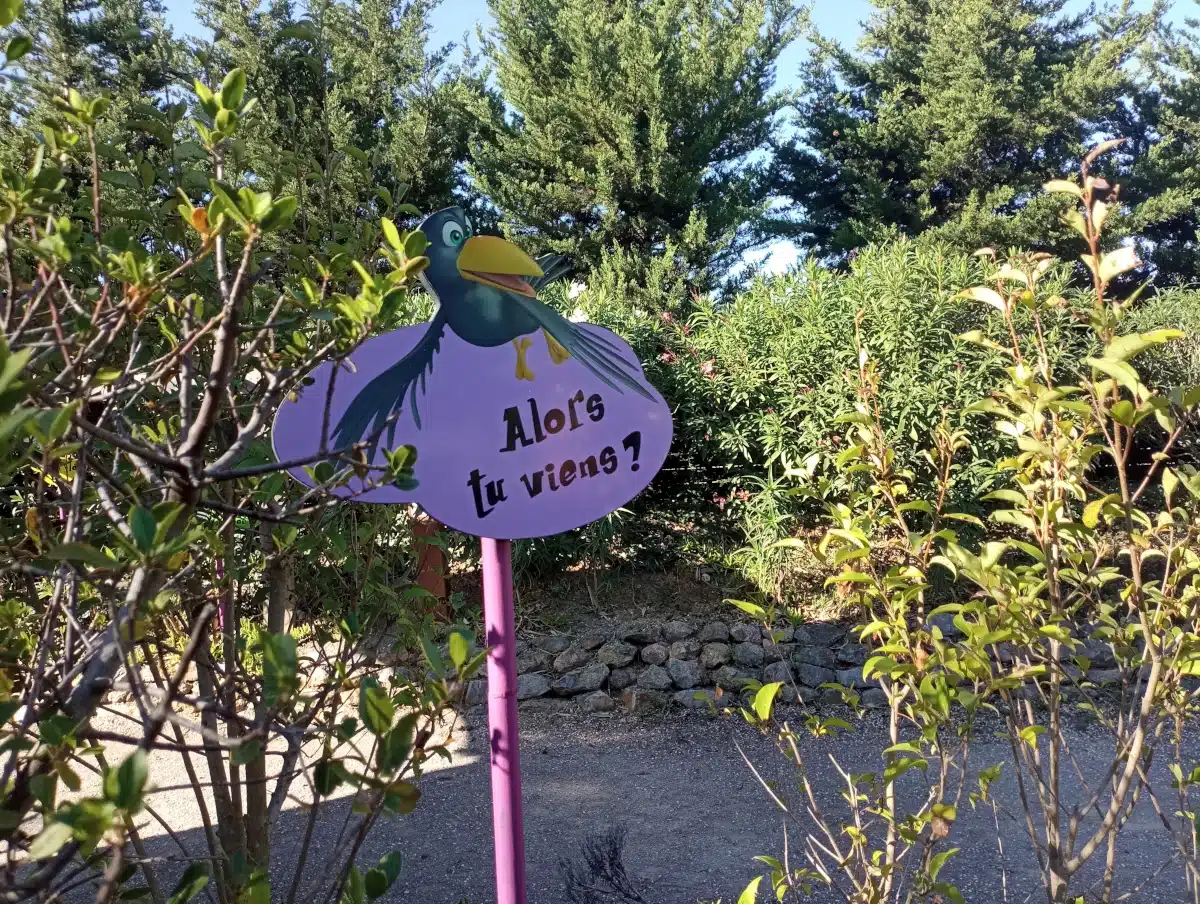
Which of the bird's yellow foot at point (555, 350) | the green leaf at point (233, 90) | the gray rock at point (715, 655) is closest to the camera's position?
the green leaf at point (233, 90)

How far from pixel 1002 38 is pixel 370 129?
10480mm

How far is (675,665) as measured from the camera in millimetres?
4449

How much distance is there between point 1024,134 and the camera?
14.2m

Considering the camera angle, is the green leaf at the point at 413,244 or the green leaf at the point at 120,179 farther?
the green leaf at the point at 120,179

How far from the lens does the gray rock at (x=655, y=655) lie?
14.9 ft

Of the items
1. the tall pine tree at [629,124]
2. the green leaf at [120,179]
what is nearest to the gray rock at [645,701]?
the green leaf at [120,179]

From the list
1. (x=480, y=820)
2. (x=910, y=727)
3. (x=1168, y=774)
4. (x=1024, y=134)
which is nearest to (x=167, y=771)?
(x=480, y=820)

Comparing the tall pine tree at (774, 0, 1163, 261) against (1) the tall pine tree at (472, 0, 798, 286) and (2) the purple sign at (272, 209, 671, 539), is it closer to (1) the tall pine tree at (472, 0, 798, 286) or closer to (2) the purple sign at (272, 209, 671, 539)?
(1) the tall pine tree at (472, 0, 798, 286)

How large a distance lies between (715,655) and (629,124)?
27.4 feet

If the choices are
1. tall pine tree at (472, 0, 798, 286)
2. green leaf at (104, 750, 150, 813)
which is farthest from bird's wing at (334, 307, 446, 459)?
tall pine tree at (472, 0, 798, 286)

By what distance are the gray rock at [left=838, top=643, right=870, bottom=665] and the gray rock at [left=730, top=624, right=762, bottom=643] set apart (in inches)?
17.4

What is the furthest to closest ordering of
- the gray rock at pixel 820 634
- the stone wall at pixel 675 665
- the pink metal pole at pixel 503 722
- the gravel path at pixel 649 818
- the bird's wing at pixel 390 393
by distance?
the gray rock at pixel 820 634, the stone wall at pixel 675 665, the gravel path at pixel 649 818, the pink metal pole at pixel 503 722, the bird's wing at pixel 390 393

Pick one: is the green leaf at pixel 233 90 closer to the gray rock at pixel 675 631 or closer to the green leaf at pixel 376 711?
the green leaf at pixel 376 711

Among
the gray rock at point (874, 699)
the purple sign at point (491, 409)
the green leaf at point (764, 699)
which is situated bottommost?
the gray rock at point (874, 699)
